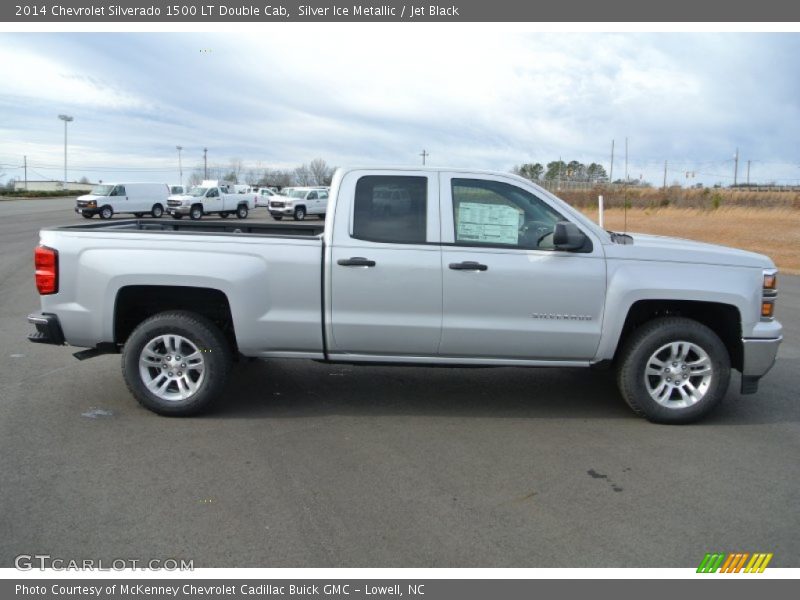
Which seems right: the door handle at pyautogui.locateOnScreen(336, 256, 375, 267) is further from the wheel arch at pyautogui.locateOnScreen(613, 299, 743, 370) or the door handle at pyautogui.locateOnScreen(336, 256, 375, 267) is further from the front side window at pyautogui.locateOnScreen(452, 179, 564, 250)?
the wheel arch at pyautogui.locateOnScreen(613, 299, 743, 370)

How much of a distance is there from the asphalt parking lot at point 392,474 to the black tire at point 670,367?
14 cm

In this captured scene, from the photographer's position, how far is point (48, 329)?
5.40 meters

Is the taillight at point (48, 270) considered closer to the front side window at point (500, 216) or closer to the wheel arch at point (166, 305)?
the wheel arch at point (166, 305)

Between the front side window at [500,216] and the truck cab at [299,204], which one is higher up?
the truck cab at [299,204]

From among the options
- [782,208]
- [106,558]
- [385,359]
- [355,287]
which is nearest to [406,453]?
[385,359]

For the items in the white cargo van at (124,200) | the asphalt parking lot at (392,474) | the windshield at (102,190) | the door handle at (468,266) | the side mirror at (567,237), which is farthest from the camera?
the windshield at (102,190)

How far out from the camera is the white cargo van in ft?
122

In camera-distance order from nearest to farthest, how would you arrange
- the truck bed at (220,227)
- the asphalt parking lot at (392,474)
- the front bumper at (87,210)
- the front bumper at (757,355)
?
1. the asphalt parking lot at (392,474)
2. the front bumper at (757,355)
3. the truck bed at (220,227)
4. the front bumper at (87,210)

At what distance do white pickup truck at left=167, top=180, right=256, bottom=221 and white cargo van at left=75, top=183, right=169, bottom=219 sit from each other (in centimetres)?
99

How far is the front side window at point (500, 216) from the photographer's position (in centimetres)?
545

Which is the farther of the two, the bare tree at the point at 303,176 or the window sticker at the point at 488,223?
the bare tree at the point at 303,176

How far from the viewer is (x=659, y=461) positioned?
479cm

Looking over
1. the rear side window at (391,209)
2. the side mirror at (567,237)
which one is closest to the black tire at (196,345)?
the rear side window at (391,209)

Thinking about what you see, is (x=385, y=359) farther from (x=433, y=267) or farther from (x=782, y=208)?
(x=782, y=208)
